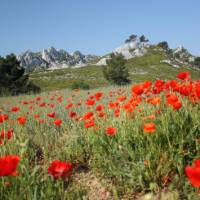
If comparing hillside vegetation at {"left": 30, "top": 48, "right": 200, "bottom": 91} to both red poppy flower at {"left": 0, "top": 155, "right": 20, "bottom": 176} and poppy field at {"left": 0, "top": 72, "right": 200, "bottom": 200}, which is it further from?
red poppy flower at {"left": 0, "top": 155, "right": 20, "bottom": 176}

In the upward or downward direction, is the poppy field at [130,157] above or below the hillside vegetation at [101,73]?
below

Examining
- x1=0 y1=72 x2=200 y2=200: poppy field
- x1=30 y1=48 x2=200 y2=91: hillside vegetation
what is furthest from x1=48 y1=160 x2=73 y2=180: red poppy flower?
x1=30 y1=48 x2=200 y2=91: hillside vegetation

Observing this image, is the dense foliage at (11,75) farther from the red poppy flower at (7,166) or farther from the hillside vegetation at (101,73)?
the red poppy flower at (7,166)

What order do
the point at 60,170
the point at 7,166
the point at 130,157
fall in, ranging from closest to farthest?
1. the point at 7,166
2. the point at 60,170
3. the point at 130,157

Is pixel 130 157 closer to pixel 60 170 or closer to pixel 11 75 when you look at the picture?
pixel 60 170

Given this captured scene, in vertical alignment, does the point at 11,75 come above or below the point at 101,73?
below

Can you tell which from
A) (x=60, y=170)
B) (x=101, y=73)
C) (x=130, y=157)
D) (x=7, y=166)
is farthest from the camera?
(x=101, y=73)

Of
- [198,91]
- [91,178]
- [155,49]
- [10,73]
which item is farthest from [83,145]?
[155,49]

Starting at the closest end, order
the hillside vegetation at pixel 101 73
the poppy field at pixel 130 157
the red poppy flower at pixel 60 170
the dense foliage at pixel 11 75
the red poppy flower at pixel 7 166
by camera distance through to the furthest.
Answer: the red poppy flower at pixel 7 166 < the red poppy flower at pixel 60 170 < the poppy field at pixel 130 157 < the dense foliage at pixel 11 75 < the hillside vegetation at pixel 101 73

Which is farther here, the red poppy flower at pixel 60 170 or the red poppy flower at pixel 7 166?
the red poppy flower at pixel 60 170

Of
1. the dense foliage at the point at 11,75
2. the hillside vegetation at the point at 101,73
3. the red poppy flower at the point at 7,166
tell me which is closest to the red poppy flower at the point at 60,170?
the red poppy flower at the point at 7,166

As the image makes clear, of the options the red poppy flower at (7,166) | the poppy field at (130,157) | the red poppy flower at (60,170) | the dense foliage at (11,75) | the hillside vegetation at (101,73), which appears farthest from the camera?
the hillside vegetation at (101,73)

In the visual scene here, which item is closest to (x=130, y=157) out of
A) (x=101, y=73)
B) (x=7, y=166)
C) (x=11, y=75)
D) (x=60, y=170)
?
(x=60, y=170)

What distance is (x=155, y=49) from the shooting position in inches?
6501
